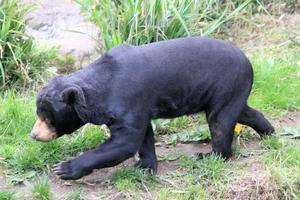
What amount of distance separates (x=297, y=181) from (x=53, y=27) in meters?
3.71

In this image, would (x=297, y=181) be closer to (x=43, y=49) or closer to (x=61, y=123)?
(x=61, y=123)

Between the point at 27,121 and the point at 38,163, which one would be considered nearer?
the point at 38,163

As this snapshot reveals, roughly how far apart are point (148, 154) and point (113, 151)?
48cm

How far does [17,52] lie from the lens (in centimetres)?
590

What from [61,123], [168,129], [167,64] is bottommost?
[168,129]

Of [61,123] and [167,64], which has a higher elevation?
[167,64]

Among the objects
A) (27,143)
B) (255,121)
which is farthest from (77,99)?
(255,121)

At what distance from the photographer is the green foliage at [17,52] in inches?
231

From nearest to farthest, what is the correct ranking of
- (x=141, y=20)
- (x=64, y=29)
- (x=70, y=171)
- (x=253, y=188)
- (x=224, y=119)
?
(x=70, y=171)
(x=253, y=188)
(x=224, y=119)
(x=141, y=20)
(x=64, y=29)

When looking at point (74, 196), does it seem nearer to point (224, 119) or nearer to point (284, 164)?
point (224, 119)

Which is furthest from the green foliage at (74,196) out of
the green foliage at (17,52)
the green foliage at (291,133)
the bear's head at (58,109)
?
the green foliage at (17,52)

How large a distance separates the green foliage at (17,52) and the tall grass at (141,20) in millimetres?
597

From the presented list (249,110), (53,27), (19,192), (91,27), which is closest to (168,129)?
(249,110)

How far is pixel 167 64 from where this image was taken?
4273 mm
